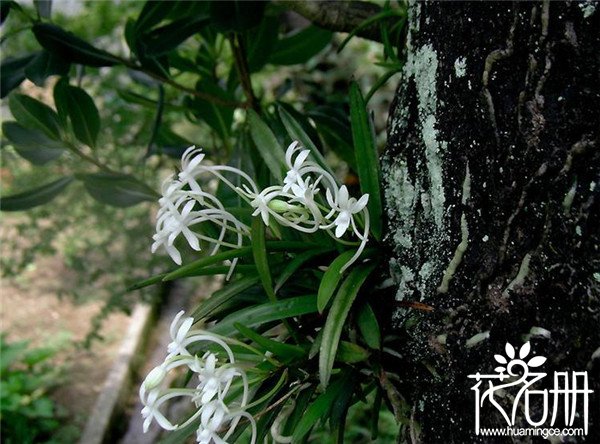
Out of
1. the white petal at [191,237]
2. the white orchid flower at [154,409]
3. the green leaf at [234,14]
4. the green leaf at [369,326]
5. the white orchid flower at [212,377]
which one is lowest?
the white orchid flower at [154,409]

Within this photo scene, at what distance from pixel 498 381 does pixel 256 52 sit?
3.35 feet

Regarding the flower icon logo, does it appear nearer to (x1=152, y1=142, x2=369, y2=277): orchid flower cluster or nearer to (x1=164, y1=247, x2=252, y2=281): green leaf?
(x1=152, y1=142, x2=369, y2=277): orchid flower cluster

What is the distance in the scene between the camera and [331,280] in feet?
3.17

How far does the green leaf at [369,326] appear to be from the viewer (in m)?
0.99

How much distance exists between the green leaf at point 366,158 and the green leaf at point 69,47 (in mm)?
659

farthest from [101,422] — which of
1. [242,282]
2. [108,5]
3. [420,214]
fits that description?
[420,214]

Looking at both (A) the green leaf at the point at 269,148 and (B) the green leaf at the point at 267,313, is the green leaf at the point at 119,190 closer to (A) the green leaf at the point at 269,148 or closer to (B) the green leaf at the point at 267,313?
(A) the green leaf at the point at 269,148

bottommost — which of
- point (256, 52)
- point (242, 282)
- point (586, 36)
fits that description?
point (242, 282)

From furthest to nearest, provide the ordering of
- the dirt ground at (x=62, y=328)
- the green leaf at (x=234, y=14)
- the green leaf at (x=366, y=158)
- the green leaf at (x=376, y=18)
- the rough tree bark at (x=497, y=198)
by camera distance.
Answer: the dirt ground at (x=62, y=328) < the green leaf at (x=234, y=14) < the green leaf at (x=376, y=18) < the green leaf at (x=366, y=158) < the rough tree bark at (x=497, y=198)

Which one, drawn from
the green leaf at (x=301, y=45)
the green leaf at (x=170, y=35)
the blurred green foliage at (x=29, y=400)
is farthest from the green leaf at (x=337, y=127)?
the blurred green foliage at (x=29, y=400)

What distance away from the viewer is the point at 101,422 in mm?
2740

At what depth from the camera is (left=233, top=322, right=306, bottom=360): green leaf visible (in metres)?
0.95

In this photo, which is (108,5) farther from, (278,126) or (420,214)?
(420,214)

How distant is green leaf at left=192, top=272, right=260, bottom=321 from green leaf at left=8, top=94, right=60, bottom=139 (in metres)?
0.70
